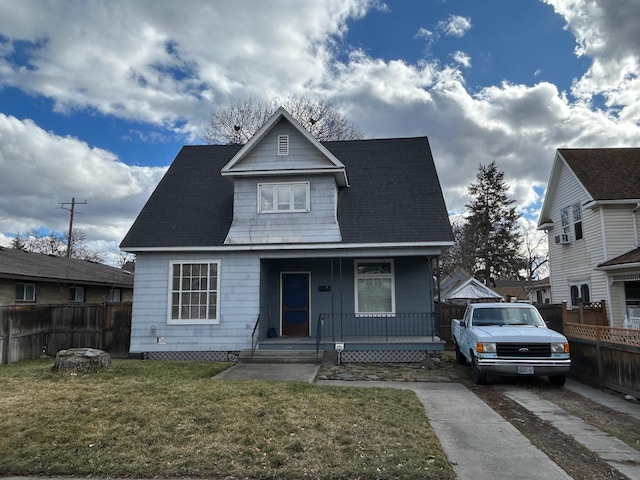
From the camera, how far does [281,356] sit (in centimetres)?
1198

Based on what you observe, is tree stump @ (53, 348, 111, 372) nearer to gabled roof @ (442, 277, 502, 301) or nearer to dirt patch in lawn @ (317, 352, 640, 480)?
dirt patch in lawn @ (317, 352, 640, 480)

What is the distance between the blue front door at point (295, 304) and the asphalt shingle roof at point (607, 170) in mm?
12032

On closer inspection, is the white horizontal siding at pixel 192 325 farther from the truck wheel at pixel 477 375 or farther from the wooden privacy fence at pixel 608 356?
the wooden privacy fence at pixel 608 356

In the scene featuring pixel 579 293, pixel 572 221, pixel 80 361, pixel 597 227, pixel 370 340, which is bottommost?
pixel 80 361

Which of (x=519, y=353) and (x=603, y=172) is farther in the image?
(x=603, y=172)

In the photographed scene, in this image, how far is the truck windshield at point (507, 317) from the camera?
10.3 metres

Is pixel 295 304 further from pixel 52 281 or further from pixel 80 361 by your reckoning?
pixel 52 281

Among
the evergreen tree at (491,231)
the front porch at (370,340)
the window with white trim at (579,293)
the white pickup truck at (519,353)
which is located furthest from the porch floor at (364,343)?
the evergreen tree at (491,231)

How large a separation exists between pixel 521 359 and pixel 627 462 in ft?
13.1

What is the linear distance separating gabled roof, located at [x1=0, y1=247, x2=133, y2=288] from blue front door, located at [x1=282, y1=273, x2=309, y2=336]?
10199mm

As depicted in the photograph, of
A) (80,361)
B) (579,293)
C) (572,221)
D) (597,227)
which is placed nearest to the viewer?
(80,361)

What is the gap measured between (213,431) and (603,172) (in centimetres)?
1901

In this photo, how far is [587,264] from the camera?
18.2m

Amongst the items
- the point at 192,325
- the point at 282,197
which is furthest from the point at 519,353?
the point at 192,325
